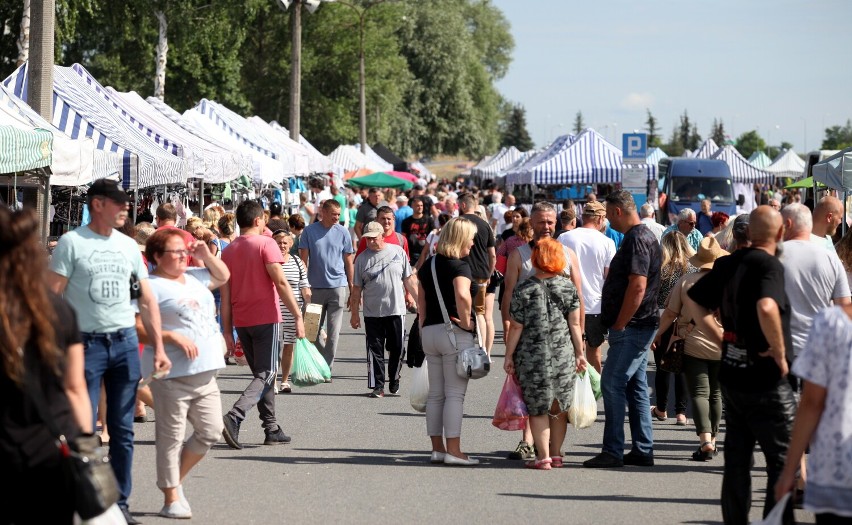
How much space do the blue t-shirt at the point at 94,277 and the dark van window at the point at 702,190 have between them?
32361 mm

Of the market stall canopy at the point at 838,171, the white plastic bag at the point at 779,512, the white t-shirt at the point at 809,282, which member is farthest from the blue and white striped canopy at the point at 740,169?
the white plastic bag at the point at 779,512

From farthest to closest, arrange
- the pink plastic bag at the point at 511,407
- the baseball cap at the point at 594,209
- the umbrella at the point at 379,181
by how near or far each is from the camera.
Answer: the umbrella at the point at 379,181 < the baseball cap at the point at 594,209 < the pink plastic bag at the point at 511,407

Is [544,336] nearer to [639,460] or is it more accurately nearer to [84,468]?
[639,460]

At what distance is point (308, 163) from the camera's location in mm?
31234

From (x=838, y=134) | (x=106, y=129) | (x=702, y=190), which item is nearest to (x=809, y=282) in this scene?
(x=106, y=129)

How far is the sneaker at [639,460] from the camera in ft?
29.1

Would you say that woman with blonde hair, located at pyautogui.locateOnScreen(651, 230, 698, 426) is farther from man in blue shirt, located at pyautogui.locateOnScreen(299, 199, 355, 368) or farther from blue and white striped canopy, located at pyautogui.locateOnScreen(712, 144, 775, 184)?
blue and white striped canopy, located at pyautogui.locateOnScreen(712, 144, 775, 184)

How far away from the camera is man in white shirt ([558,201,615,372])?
10.6 metres

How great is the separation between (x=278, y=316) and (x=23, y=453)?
5398mm

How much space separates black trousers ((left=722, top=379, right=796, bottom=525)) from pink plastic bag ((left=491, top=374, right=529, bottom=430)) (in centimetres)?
237

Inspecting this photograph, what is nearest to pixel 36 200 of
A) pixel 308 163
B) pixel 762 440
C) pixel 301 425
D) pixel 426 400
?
pixel 301 425

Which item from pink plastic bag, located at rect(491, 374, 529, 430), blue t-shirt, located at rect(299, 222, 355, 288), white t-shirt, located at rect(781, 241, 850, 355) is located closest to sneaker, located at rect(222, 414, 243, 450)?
pink plastic bag, located at rect(491, 374, 529, 430)

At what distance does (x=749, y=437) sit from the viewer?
20.6 feet

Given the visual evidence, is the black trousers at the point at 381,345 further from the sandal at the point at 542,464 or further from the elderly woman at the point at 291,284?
the sandal at the point at 542,464
